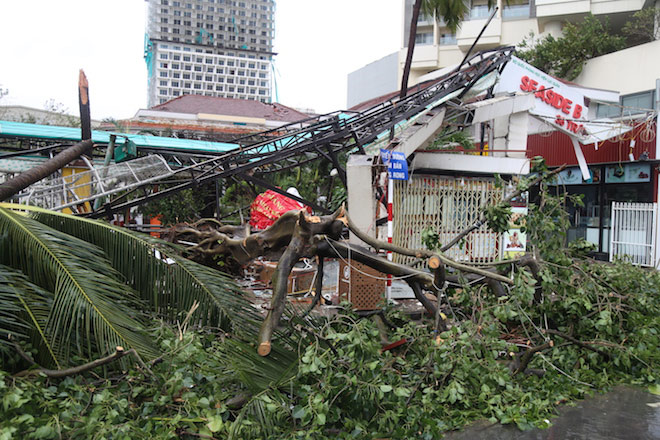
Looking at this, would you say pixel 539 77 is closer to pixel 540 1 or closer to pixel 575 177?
pixel 575 177

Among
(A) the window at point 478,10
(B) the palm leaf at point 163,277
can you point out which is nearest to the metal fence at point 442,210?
(B) the palm leaf at point 163,277

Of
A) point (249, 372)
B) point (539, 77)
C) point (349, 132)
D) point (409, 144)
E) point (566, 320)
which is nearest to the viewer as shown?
point (249, 372)

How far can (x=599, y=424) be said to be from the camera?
4.21 metres

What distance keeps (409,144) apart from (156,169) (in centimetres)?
526

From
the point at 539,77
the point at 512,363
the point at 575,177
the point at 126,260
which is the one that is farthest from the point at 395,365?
the point at 575,177

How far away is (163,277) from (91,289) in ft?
2.33

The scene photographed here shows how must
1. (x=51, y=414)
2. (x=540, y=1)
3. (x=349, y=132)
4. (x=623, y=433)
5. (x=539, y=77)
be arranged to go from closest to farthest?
(x=51, y=414)
(x=623, y=433)
(x=349, y=132)
(x=539, y=77)
(x=540, y=1)

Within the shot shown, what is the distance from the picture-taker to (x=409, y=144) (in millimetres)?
9922

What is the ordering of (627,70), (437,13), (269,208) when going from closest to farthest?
1. (269,208)
2. (437,13)
3. (627,70)

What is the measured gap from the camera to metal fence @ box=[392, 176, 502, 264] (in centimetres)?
991

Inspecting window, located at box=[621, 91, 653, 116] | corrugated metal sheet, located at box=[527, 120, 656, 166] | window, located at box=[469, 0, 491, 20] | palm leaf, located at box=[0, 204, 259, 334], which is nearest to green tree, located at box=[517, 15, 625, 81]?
window, located at box=[621, 91, 653, 116]

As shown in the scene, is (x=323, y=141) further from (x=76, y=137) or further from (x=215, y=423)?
(x=215, y=423)

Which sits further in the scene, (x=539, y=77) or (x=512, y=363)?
(x=539, y=77)

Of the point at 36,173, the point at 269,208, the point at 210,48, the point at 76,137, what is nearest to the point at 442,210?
the point at 269,208
